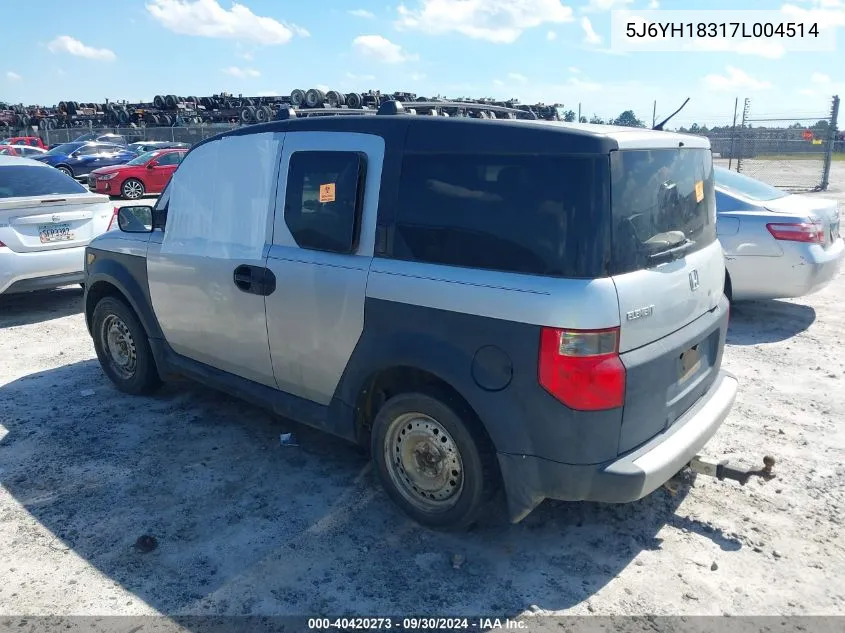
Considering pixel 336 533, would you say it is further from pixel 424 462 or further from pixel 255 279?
pixel 255 279

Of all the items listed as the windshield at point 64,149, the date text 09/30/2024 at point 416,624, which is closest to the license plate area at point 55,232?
the date text 09/30/2024 at point 416,624

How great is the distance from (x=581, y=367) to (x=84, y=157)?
2584 cm

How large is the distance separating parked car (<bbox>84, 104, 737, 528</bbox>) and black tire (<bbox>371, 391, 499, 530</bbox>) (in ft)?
0.03

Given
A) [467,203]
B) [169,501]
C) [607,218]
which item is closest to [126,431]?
[169,501]

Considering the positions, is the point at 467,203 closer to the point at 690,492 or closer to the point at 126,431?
the point at 690,492

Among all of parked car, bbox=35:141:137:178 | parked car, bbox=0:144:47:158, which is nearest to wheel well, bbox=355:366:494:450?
parked car, bbox=35:141:137:178

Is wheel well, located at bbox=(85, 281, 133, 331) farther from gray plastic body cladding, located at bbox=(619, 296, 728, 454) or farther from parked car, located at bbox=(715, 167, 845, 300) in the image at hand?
parked car, located at bbox=(715, 167, 845, 300)

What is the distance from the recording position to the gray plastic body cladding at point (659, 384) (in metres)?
2.84

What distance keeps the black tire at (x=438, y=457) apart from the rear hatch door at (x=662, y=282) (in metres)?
0.67

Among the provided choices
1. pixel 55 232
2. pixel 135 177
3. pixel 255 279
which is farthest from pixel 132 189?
pixel 255 279

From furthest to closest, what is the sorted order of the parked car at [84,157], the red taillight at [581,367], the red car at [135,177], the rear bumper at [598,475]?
the parked car at [84,157] < the red car at [135,177] < the rear bumper at [598,475] < the red taillight at [581,367]

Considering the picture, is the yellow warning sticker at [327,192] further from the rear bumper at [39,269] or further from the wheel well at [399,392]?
the rear bumper at [39,269]

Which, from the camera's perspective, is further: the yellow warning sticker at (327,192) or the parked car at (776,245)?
the parked car at (776,245)

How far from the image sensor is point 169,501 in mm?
3686
